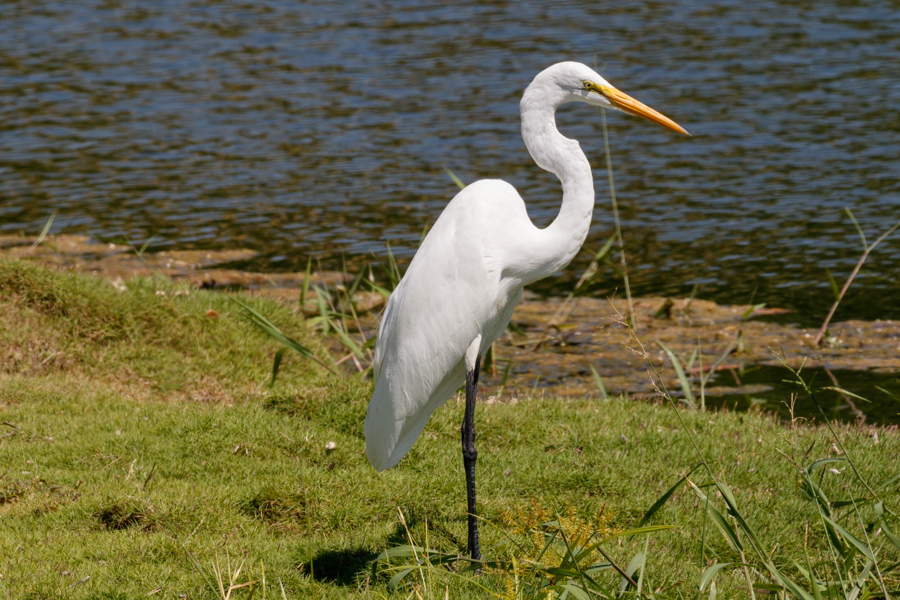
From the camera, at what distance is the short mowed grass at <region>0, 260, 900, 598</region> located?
3645 mm

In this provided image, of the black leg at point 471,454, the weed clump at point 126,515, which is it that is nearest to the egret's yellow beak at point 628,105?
the black leg at point 471,454

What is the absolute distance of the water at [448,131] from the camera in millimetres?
9242

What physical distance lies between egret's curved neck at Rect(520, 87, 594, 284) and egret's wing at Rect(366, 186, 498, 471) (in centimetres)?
24

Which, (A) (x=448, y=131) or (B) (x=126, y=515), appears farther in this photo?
(A) (x=448, y=131)

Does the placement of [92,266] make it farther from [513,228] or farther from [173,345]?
[513,228]

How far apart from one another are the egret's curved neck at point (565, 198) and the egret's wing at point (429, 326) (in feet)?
0.80

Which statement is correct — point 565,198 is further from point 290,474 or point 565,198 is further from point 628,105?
point 290,474

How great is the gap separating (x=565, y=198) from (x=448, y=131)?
8.73 m

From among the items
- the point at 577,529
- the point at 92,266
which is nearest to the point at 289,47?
the point at 92,266

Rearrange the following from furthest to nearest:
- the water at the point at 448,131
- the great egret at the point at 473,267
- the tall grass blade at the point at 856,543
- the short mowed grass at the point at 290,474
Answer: the water at the point at 448,131, the great egret at the point at 473,267, the short mowed grass at the point at 290,474, the tall grass blade at the point at 856,543

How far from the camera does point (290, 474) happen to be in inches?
177

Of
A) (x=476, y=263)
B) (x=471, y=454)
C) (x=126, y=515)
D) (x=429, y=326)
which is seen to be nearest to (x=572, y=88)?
(x=476, y=263)

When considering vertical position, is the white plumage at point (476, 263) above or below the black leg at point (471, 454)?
above

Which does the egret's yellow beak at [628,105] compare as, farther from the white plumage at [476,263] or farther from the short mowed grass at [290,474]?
the short mowed grass at [290,474]
